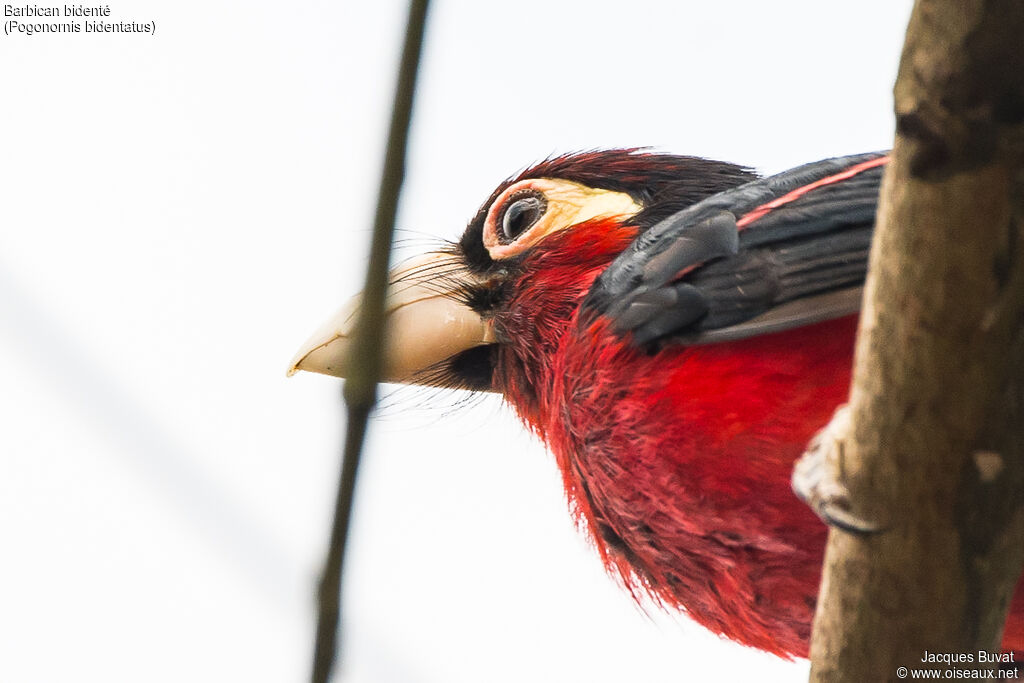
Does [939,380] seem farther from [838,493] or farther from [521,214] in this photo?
[521,214]

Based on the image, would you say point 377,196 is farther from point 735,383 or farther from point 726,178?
point 726,178

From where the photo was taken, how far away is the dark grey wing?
2.42m

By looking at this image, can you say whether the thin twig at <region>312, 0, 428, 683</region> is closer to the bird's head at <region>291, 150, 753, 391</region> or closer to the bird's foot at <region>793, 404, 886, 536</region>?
the bird's foot at <region>793, 404, 886, 536</region>

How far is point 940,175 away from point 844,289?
97 cm

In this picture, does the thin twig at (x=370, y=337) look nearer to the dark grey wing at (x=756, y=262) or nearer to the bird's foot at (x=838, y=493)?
the bird's foot at (x=838, y=493)

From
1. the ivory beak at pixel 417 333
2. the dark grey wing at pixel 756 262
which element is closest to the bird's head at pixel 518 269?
the ivory beak at pixel 417 333

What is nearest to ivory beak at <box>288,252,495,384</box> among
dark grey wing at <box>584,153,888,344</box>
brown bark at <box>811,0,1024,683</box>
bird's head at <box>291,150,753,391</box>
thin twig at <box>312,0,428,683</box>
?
bird's head at <box>291,150,753,391</box>

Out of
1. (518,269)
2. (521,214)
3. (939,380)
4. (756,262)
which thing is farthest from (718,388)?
(521,214)

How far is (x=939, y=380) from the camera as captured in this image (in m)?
1.53

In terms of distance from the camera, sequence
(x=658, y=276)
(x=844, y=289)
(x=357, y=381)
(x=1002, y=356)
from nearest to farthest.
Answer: (x=357, y=381), (x=1002, y=356), (x=844, y=289), (x=658, y=276)

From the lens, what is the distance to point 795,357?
245 cm

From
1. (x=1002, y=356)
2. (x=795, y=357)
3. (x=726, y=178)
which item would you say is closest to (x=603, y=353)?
(x=795, y=357)

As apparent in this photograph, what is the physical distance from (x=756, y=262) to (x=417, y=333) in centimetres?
126

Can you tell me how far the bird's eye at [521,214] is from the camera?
12.0ft
